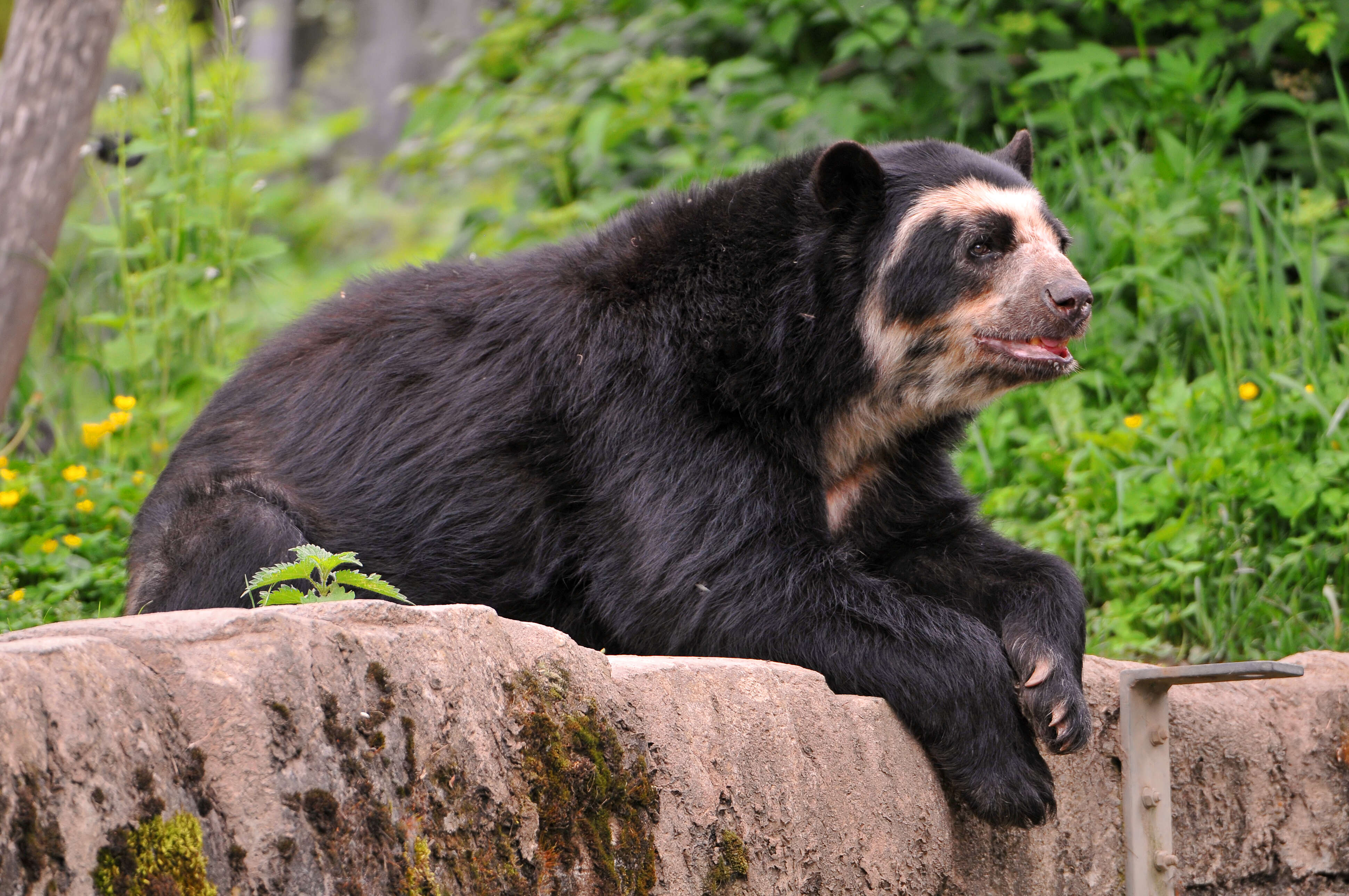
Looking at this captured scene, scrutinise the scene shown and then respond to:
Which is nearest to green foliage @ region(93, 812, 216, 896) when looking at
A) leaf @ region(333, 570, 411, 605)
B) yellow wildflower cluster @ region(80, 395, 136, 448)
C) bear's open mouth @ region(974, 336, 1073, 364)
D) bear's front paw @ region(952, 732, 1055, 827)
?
leaf @ region(333, 570, 411, 605)

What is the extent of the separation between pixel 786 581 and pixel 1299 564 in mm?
2352

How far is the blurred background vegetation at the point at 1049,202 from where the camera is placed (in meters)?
4.79

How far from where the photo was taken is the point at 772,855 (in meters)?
2.45

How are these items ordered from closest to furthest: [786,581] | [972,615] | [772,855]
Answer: [772,855], [786,581], [972,615]

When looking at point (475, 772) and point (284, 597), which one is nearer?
point (475, 772)

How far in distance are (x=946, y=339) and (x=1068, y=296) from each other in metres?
0.33

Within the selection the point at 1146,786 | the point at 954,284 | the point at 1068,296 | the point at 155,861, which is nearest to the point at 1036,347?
the point at 1068,296

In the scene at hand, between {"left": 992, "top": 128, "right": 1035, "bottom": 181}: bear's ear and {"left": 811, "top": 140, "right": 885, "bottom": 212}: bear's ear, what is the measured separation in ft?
2.13

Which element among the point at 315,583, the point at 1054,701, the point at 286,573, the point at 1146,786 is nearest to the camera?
the point at 286,573

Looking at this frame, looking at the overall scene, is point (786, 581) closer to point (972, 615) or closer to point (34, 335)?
point (972, 615)

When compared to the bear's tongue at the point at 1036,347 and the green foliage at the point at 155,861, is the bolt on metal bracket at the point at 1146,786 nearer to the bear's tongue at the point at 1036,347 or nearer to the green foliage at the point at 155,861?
the bear's tongue at the point at 1036,347

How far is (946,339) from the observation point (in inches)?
145

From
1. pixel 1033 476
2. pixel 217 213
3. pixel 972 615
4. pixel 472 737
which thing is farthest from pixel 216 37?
pixel 472 737

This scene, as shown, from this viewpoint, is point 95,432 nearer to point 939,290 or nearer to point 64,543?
point 64,543
